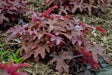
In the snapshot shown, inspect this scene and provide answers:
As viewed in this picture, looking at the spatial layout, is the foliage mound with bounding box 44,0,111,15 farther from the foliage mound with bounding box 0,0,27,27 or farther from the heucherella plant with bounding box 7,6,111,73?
the heucherella plant with bounding box 7,6,111,73

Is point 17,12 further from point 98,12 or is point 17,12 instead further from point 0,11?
point 98,12

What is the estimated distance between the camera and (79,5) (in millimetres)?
3393

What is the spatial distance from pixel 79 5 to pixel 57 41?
→ 1768mm

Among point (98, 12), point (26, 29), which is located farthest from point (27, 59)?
point (98, 12)

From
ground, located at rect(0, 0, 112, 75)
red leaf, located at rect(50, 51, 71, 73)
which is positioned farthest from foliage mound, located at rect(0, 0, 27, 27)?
red leaf, located at rect(50, 51, 71, 73)

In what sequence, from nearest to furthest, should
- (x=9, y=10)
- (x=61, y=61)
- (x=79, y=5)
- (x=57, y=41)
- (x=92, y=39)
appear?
(x=57, y=41), (x=61, y=61), (x=9, y=10), (x=92, y=39), (x=79, y=5)

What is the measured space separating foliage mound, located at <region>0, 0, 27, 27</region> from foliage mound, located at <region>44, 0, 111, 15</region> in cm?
81

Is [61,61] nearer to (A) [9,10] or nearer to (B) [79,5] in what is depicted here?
(A) [9,10]

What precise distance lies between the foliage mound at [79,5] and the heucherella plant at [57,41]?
1255 mm

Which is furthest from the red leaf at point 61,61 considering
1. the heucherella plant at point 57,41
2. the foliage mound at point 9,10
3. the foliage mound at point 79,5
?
the foliage mound at point 79,5

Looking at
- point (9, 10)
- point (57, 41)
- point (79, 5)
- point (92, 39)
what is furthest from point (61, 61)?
point (79, 5)

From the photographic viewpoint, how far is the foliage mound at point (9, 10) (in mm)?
2709

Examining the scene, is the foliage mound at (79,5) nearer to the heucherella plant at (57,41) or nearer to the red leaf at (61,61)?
the heucherella plant at (57,41)

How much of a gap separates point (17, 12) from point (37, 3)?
1.00 meters
